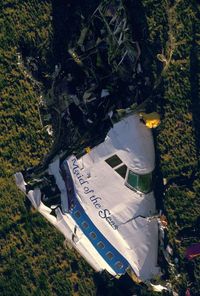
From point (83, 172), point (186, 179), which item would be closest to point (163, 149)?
point (186, 179)

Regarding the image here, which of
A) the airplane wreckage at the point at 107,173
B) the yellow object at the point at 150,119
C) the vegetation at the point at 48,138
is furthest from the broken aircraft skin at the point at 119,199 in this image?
the vegetation at the point at 48,138

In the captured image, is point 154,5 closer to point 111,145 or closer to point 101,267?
point 111,145

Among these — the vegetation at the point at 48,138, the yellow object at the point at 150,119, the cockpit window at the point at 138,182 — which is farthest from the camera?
the vegetation at the point at 48,138

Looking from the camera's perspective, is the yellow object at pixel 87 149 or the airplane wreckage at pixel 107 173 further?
the yellow object at pixel 87 149

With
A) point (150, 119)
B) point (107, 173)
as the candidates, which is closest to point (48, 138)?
point (107, 173)

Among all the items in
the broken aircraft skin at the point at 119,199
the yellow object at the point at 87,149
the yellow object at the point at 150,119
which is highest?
the yellow object at the point at 150,119

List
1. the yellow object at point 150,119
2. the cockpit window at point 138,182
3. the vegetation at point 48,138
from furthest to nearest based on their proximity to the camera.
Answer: the vegetation at point 48,138, the yellow object at point 150,119, the cockpit window at point 138,182

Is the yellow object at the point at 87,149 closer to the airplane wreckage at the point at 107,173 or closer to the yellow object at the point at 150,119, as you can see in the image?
the airplane wreckage at the point at 107,173

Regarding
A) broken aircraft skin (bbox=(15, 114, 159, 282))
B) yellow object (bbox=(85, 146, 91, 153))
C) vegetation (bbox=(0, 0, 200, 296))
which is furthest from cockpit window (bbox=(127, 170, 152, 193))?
yellow object (bbox=(85, 146, 91, 153))
